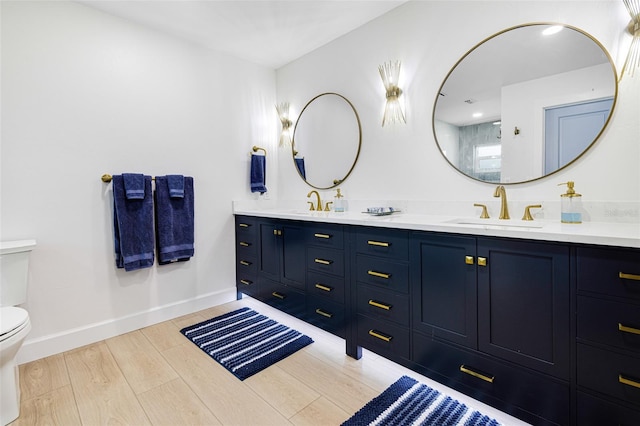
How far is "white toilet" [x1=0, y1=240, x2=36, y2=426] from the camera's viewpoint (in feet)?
4.82


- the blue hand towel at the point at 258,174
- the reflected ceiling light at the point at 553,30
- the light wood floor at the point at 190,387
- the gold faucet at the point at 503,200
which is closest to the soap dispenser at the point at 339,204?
the blue hand towel at the point at 258,174

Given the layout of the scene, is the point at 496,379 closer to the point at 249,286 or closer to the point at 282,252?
the point at 282,252

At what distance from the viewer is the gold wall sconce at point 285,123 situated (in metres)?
3.32

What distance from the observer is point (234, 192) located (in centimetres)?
313

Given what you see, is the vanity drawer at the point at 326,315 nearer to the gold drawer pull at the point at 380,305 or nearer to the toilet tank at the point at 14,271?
the gold drawer pull at the point at 380,305

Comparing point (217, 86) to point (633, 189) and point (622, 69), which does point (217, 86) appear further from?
point (633, 189)

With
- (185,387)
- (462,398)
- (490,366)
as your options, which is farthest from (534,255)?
(185,387)

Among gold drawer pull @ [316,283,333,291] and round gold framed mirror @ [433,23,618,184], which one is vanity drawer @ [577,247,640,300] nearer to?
round gold framed mirror @ [433,23,618,184]

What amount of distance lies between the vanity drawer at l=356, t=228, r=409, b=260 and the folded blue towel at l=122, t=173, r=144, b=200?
1.68m

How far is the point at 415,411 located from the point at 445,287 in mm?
621

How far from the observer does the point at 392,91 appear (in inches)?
92.8

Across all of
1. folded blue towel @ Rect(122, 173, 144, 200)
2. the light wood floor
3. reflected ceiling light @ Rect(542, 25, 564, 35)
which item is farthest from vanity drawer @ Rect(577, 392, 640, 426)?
folded blue towel @ Rect(122, 173, 144, 200)

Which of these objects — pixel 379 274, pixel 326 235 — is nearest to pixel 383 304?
pixel 379 274

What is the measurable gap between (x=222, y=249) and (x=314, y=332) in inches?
49.0
